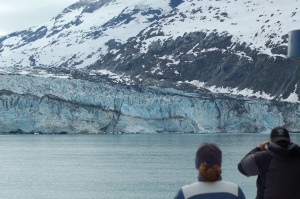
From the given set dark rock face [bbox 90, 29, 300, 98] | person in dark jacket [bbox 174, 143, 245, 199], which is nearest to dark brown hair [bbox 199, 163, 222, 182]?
person in dark jacket [bbox 174, 143, 245, 199]

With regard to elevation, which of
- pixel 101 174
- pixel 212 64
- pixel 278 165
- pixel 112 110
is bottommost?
pixel 101 174

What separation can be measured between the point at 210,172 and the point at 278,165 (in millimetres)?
1473

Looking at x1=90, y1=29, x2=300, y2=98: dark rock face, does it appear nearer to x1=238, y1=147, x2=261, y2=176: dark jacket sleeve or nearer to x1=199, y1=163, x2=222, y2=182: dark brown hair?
x1=238, y1=147, x2=261, y2=176: dark jacket sleeve

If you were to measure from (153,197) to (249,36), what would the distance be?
153m

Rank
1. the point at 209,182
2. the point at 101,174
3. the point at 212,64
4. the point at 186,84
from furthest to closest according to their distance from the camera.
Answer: the point at 212,64 < the point at 186,84 < the point at 101,174 < the point at 209,182

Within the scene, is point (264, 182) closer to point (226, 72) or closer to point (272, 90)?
point (272, 90)

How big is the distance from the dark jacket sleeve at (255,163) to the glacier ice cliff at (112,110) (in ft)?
272

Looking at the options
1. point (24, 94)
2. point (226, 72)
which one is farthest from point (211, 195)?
point (226, 72)

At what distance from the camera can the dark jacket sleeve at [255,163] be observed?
6.50 metres

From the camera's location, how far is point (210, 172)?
5301mm

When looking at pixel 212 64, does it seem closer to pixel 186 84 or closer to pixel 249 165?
pixel 186 84

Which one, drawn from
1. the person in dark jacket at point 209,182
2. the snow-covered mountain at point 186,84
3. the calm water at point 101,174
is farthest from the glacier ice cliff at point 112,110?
the person in dark jacket at point 209,182

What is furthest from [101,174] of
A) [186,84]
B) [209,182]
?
[186,84]

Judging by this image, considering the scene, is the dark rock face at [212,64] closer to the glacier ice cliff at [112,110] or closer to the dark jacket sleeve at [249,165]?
the glacier ice cliff at [112,110]
